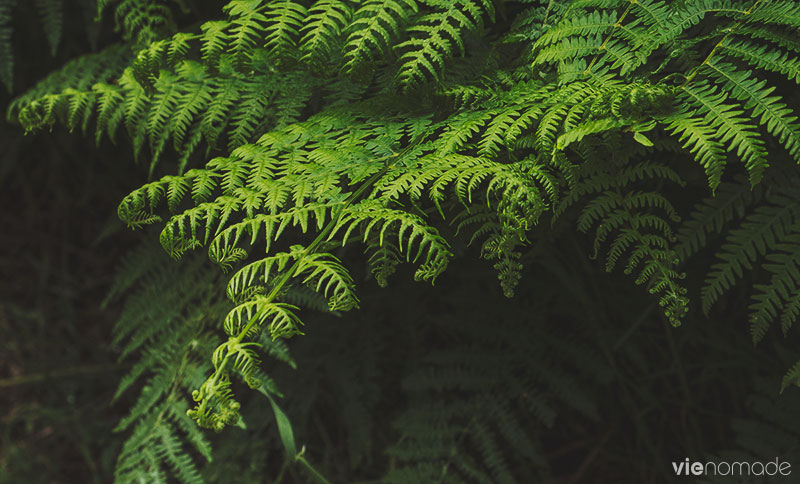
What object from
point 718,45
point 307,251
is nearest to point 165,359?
point 307,251

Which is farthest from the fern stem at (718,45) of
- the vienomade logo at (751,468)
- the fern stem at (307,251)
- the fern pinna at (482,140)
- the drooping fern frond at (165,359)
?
the drooping fern frond at (165,359)

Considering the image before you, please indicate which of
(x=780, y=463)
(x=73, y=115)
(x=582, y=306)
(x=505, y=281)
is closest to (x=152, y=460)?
(x=73, y=115)

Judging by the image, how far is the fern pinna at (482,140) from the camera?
1041 millimetres

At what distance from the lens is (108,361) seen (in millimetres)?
2688

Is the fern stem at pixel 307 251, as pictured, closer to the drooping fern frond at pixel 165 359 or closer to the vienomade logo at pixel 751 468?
the drooping fern frond at pixel 165 359

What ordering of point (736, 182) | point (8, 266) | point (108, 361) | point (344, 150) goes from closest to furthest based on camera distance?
point (344, 150) < point (736, 182) < point (108, 361) < point (8, 266)

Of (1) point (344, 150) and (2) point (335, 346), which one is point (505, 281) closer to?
(1) point (344, 150)

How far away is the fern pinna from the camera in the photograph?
1041 mm

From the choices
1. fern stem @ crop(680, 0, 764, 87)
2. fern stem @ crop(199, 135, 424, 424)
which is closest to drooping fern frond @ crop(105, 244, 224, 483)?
fern stem @ crop(199, 135, 424, 424)

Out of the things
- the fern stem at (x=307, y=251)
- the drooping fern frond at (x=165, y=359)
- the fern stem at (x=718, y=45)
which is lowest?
the drooping fern frond at (x=165, y=359)

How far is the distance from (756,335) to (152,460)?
5.08ft

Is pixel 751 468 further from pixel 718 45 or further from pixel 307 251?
pixel 307 251

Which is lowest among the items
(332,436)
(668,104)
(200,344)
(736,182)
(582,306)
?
(332,436)

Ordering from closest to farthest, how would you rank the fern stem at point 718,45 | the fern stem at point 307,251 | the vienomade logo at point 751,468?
the fern stem at point 307,251 → the fern stem at point 718,45 → the vienomade logo at point 751,468
